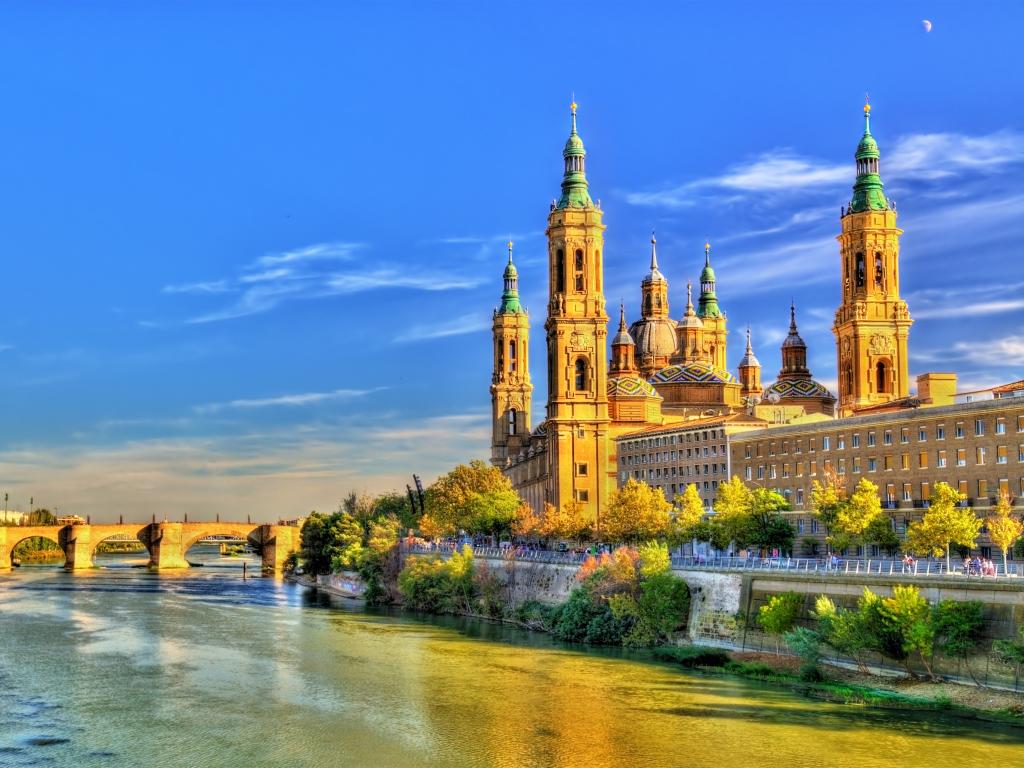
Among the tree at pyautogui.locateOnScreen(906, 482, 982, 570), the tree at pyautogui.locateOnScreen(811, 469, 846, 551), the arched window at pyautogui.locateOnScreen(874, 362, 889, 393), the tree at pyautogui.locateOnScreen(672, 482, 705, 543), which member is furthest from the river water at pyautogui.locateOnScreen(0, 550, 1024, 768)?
the arched window at pyautogui.locateOnScreen(874, 362, 889, 393)

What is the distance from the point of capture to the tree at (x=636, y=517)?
10269 centimetres

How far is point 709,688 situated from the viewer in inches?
2430

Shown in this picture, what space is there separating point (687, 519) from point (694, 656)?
31094 mm

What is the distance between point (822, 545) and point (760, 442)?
20721 mm

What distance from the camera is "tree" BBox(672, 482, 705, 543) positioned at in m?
96.4

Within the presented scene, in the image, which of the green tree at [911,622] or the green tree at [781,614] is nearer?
the green tree at [911,622]

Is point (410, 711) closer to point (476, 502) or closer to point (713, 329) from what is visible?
point (476, 502)

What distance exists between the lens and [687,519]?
10056cm

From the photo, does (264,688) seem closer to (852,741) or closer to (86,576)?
(852,741)

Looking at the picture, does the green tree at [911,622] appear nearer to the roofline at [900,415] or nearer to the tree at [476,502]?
the roofline at [900,415]

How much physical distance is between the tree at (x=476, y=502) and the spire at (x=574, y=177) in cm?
3619

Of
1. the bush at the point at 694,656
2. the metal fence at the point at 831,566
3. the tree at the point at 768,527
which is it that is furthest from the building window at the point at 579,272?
the bush at the point at 694,656

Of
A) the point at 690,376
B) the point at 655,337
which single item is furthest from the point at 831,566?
the point at 655,337

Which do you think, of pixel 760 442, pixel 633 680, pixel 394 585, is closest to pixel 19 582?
pixel 394 585
